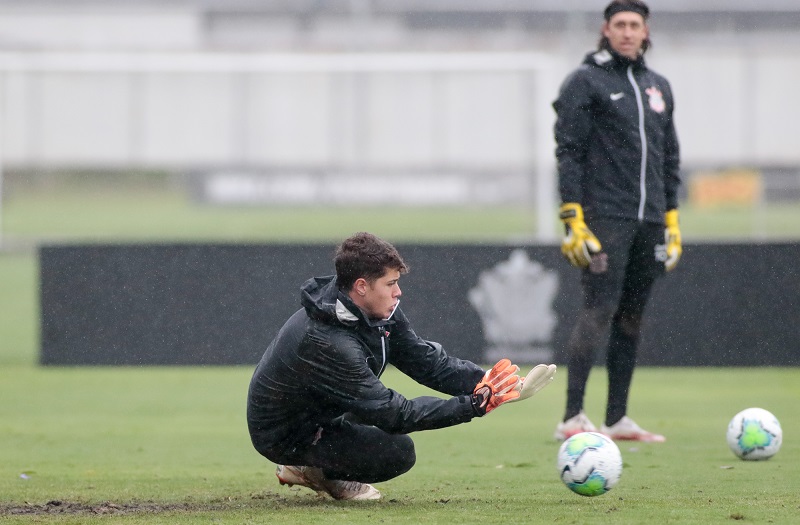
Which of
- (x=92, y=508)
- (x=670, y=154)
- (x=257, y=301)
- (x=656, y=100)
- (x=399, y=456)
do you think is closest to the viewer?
(x=92, y=508)

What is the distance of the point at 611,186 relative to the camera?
632 cm

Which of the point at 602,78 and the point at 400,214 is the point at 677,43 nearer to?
the point at 400,214

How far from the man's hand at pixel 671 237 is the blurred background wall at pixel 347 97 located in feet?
35.4

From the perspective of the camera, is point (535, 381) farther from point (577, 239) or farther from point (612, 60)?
point (612, 60)

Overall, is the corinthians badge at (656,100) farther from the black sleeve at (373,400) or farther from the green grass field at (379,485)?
the black sleeve at (373,400)

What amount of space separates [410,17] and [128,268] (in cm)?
1018

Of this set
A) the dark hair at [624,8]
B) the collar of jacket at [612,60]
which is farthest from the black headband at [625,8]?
the collar of jacket at [612,60]

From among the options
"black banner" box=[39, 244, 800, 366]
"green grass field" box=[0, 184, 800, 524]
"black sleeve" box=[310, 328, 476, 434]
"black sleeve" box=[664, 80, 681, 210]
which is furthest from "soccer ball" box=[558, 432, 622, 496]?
"black banner" box=[39, 244, 800, 366]

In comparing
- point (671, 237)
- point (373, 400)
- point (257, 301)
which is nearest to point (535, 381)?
point (373, 400)

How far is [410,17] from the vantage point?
1953 cm

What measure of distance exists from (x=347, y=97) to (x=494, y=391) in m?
17.7

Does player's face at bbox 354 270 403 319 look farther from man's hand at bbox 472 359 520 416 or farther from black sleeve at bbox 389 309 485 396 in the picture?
man's hand at bbox 472 359 520 416

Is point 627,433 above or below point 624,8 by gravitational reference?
below

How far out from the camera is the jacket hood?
14.5ft
